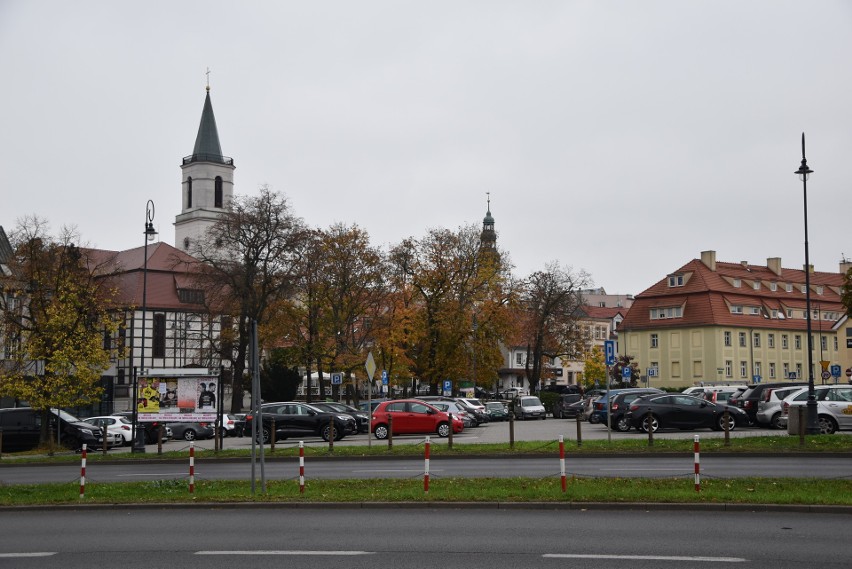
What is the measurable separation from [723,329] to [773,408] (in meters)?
54.3

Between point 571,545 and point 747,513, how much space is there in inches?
151

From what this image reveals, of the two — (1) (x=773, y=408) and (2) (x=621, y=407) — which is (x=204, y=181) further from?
(1) (x=773, y=408)

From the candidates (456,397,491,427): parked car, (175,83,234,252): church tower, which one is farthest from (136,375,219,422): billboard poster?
(175,83,234,252): church tower

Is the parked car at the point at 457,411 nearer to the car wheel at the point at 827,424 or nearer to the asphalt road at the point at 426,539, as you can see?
the car wheel at the point at 827,424

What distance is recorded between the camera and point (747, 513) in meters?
13.6

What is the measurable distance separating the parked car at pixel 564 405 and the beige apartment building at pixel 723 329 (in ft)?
86.2

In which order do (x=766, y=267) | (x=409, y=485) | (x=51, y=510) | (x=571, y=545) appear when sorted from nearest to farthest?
(x=571, y=545) → (x=51, y=510) → (x=409, y=485) → (x=766, y=267)

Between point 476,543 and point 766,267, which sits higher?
point 766,267

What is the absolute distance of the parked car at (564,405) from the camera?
5719cm

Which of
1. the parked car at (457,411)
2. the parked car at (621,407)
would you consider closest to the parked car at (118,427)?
the parked car at (457,411)

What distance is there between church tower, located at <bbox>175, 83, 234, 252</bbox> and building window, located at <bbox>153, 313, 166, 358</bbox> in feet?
94.0

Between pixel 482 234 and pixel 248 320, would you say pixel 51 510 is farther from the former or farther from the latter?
pixel 482 234

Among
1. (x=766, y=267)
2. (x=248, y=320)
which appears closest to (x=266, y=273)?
(x=248, y=320)

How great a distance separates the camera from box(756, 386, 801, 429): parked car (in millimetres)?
33844
